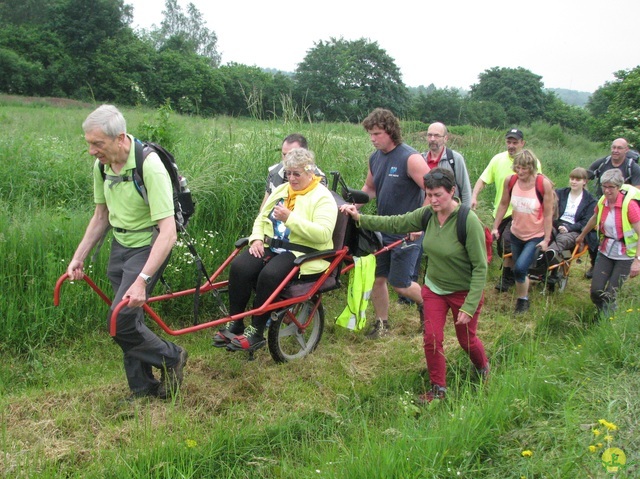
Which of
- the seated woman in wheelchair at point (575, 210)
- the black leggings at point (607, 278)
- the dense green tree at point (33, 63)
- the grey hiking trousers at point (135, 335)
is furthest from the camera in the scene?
the dense green tree at point (33, 63)

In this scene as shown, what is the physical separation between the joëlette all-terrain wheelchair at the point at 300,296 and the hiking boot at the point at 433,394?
1226 mm

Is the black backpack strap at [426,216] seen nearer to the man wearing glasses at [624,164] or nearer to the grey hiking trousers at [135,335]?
the grey hiking trousers at [135,335]

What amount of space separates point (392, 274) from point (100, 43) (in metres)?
46.1

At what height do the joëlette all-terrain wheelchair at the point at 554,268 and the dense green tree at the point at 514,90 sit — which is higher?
the dense green tree at the point at 514,90

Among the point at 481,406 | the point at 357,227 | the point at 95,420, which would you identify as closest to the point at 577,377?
the point at 481,406

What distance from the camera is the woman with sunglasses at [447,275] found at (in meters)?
4.14

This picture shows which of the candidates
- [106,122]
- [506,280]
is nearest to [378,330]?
[506,280]

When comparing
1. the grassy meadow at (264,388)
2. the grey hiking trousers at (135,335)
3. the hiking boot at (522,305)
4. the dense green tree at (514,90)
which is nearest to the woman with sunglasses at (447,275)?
the grassy meadow at (264,388)

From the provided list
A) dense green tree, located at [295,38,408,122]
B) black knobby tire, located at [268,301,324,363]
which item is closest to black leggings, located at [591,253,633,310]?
black knobby tire, located at [268,301,324,363]

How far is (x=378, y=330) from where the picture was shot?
5879mm

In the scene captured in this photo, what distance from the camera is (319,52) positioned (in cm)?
3356

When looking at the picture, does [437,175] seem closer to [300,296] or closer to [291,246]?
[291,246]

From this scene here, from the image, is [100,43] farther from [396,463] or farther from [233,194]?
[396,463]

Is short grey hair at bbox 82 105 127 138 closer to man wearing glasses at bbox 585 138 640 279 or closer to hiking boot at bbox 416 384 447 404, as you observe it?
hiking boot at bbox 416 384 447 404
